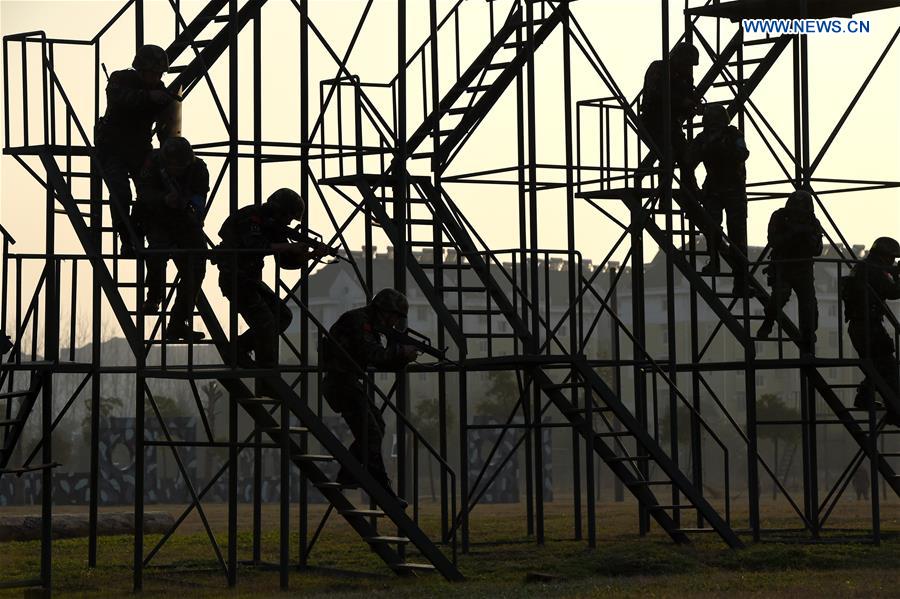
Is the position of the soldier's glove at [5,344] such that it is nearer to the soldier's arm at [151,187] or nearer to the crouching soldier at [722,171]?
the soldier's arm at [151,187]

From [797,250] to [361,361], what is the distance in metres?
→ 7.95

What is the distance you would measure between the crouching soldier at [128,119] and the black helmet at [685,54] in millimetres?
8760

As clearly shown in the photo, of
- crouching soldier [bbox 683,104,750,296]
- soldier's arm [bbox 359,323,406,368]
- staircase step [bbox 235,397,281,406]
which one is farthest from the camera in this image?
crouching soldier [bbox 683,104,750,296]

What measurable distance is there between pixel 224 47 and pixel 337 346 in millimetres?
7252

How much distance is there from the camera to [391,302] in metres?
21.1

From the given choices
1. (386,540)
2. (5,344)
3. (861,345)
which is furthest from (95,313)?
(861,345)

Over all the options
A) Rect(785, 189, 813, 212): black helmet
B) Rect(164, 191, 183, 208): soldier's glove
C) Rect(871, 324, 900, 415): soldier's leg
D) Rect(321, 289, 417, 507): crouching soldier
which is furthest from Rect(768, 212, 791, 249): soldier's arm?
Rect(164, 191, 183, 208): soldier's glove

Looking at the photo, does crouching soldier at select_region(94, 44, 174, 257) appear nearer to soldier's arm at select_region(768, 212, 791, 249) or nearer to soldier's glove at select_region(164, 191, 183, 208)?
soldier's glove at select_region(164, 191, 183, 208)

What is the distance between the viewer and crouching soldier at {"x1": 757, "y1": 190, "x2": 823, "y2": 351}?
86.4 ft

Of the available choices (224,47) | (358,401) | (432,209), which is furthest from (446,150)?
(358,401)

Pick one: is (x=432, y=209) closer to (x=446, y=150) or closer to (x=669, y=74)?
(x=446, y=150)

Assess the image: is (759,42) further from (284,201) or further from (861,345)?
(284,201)

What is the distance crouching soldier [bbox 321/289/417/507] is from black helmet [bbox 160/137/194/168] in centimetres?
242

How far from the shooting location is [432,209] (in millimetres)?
26703
